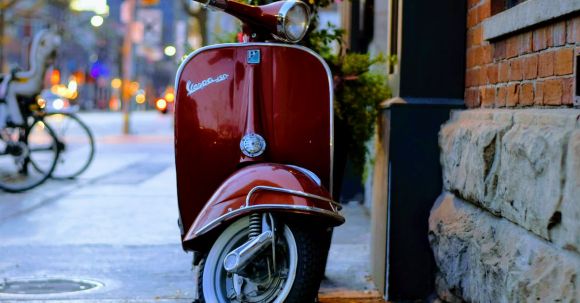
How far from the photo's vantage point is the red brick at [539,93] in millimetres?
2859

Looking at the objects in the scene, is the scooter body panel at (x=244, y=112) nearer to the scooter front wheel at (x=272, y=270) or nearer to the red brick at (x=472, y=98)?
the scooter front wheel at (x=272, y=270)

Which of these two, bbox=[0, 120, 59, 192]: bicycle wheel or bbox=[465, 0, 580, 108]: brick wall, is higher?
bbox=[465, 0, 580, 108]: brick wall

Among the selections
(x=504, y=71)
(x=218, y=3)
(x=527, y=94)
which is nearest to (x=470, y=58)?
(x=504, y=71)

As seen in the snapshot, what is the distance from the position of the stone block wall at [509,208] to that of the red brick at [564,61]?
0.45ft

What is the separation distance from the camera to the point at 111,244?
18.7 feet

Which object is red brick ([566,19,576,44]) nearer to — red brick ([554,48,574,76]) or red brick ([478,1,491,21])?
red brick ([554,48,574,76])

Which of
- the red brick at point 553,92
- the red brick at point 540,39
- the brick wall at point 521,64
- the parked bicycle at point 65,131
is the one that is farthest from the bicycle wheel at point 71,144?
the red brick at point 553,92

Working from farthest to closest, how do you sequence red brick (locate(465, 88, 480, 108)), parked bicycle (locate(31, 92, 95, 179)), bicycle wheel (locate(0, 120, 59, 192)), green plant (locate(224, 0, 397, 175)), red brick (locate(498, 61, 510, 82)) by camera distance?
1. parked bicycle (locate(31, 92, 95, 179))
2. bicycle wheel (locate(0, 120, 59, 192))
3. green plant (locate(224, 0, 397, 175))
4. red brick (locate(465, 88, 480, 108))
5. red brick (locate(498, 61, 510, 82))

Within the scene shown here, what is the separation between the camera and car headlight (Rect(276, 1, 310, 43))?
11.6ft

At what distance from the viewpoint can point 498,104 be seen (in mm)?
3387

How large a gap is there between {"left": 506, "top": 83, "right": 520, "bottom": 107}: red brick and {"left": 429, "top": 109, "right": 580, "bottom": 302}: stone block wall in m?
0.04

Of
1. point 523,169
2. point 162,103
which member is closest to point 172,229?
point 162,103

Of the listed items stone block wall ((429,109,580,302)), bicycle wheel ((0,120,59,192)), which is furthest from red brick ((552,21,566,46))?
A: bicycle wheel ((0,120,59,192))

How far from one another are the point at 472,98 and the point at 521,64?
2.42 feet
